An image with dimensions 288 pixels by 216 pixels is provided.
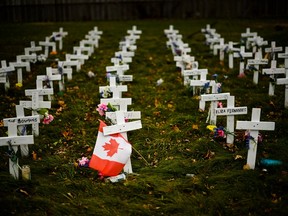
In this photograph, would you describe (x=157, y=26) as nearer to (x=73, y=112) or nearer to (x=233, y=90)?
(x=233, y=90)

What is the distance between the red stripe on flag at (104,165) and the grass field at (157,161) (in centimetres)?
17

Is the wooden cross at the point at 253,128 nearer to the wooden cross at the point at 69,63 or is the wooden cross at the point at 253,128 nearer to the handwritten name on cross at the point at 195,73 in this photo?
the handwritten name on cross at the point at 195,73

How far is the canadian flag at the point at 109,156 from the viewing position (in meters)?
4.29

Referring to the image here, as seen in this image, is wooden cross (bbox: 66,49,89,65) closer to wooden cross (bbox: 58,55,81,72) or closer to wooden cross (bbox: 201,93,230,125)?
wooden cross (bbox: 58,55,81,72)

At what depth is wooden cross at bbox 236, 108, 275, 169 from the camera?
4.39 m

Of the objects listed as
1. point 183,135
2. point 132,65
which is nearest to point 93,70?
point 132,65

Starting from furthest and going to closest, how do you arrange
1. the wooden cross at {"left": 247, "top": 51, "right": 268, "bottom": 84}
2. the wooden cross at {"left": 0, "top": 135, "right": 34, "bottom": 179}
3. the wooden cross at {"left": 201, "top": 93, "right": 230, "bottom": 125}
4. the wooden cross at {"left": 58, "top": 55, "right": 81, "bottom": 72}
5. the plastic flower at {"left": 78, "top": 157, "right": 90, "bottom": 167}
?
the wooden cross at {"left": 58, "top": 55, "right": 81, "bottom": 72}
the wooden cross at {"left": 247, "top": 51, "right": 268, "bottom": 84}
the wooden cross at {"left": 201, "top": 93, "right": 230, "bottom": 125}
the plastic flower at {"left": 78, "top": 157, "right": 90, "bottom": 167}
the wooden cross at {"left": 0, "top": 135, "right": 34, "bottom": 179}

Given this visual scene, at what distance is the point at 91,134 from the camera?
5.72 metres

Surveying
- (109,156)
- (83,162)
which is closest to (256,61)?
(109,156)

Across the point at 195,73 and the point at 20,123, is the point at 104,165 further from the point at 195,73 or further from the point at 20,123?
the point at 195,73

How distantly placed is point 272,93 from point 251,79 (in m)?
1.32

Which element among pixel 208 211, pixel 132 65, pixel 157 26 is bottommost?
pixel 208 211

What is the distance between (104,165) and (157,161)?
0.94m

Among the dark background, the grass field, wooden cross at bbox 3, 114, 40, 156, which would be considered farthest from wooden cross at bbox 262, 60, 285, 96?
the dark background
